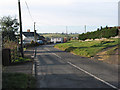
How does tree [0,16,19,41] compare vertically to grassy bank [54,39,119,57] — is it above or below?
above

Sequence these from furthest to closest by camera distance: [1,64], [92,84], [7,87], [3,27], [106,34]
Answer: [106,34] → [3,27] → [1,64] → [92,84] → [7,87]

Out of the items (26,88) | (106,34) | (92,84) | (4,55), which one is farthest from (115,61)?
(106,34)

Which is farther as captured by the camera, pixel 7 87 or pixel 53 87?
pixel 53 87

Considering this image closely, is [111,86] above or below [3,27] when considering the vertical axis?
below

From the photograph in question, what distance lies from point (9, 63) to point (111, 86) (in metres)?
10.1

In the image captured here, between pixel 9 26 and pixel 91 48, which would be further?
pixel 9 26

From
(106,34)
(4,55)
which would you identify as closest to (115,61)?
(4,55)

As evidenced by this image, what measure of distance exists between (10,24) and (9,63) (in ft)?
91.5

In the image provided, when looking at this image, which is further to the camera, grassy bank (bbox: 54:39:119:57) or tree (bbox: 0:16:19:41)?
tree (bbox: 0:16:19:41)

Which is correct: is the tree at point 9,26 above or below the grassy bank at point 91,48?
above

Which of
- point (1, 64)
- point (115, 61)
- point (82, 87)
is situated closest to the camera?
point (82, 87)

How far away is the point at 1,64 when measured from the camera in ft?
49.8

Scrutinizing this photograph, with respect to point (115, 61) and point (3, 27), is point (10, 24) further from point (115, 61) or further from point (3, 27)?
point (115, 61)

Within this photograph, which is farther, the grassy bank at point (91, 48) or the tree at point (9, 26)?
the tree at point (9, 26)
